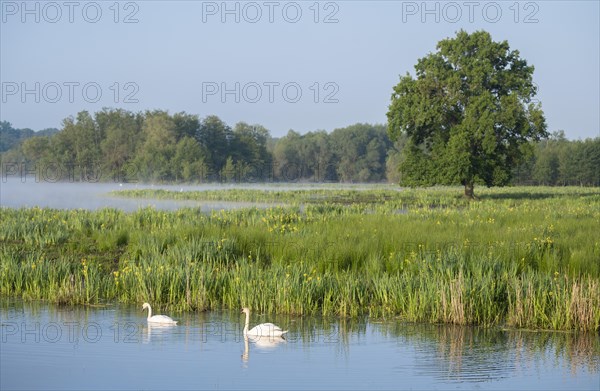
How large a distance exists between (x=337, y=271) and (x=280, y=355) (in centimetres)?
520

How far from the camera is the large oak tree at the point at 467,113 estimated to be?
5159 cm

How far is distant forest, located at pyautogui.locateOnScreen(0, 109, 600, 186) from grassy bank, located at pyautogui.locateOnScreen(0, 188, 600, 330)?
93760 millimetres

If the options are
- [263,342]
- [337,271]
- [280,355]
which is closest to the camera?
[280,355]

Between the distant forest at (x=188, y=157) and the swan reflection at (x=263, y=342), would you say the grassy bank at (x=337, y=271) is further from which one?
the distant forest at (x=188, y=157)

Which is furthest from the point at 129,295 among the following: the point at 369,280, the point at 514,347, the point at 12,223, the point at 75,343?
the point at 12,223

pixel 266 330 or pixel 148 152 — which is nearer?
pixel 266 330

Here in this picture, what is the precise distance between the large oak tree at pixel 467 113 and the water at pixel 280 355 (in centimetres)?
3825

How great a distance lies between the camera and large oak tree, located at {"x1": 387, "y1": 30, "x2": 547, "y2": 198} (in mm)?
51594

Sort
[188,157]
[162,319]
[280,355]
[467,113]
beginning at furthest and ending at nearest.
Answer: [188,157] < [467,113] < [162,319] < [280,355]

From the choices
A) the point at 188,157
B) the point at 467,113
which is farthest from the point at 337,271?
the point at 188,157

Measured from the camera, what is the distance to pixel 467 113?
173 ft

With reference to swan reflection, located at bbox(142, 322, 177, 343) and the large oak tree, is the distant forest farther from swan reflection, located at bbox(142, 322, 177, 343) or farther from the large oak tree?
swan reflection, located at bbox(142, 322, 177, 343)

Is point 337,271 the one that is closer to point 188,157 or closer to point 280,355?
point 280,355

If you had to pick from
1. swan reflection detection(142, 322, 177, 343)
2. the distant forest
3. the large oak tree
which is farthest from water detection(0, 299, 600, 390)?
the distant forest
